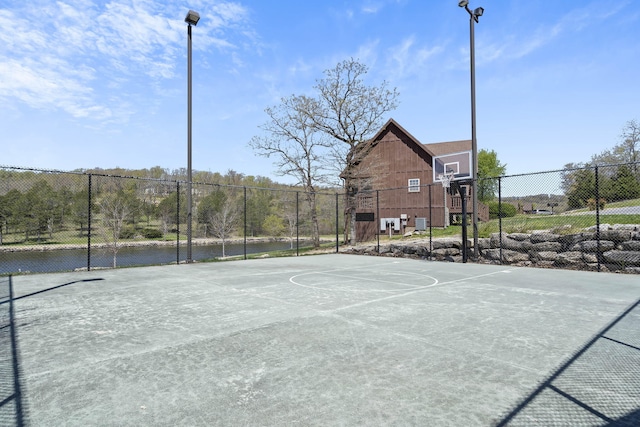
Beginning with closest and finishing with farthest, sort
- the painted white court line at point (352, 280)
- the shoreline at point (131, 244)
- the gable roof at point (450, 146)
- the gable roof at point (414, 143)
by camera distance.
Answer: the painted white court line at point (352, 280), the gable roof at point (414, 143), the gable roof at point (450, 146), the shoreline at point (131, 244)

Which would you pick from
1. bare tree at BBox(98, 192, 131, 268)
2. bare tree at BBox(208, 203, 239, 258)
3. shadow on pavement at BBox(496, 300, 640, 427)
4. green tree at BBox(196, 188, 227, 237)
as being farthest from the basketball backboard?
green tree at BBox(196, 188, 227, 237)

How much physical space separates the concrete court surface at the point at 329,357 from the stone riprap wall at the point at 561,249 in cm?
327

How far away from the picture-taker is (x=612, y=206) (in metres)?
11.7

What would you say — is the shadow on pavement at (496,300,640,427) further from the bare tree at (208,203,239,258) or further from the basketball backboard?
the bare tree at (208,203,239,258)

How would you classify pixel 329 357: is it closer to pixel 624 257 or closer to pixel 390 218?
pixel 624 257

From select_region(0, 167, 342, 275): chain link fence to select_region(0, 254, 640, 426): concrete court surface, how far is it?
640 centimetres

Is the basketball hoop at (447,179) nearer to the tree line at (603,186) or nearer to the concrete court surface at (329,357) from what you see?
the tree line at (603,186)

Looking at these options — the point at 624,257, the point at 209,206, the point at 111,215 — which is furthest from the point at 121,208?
the point at 624,257

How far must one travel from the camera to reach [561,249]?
995 centimetres

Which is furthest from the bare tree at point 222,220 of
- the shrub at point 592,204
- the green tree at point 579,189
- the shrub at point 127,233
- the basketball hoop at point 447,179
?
the shrub at point 592,204

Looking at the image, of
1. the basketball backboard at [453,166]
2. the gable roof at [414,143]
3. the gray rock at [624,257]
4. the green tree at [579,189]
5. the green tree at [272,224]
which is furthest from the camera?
the green tree at [272,224]

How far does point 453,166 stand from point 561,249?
33.9ft

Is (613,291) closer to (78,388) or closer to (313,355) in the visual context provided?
(313,355)

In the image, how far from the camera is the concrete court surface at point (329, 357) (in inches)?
87.8
